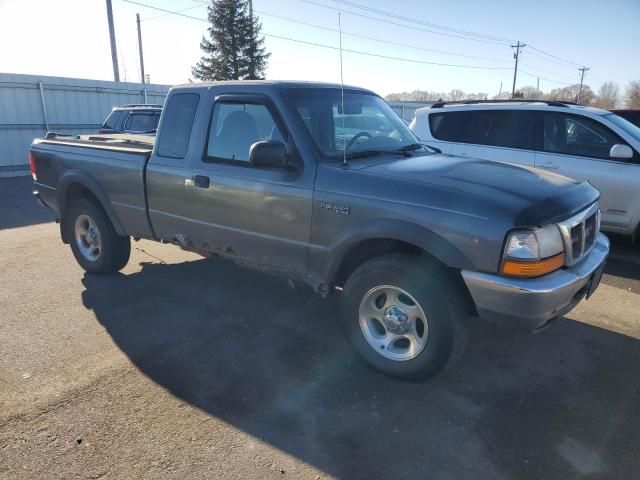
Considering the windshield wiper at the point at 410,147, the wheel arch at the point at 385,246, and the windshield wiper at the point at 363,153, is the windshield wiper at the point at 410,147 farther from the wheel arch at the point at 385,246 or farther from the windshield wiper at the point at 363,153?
the wheel arch at the point at 385,246

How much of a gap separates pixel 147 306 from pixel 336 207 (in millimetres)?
2356

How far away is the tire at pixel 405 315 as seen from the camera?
9.93 ft

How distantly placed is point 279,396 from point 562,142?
541 cm

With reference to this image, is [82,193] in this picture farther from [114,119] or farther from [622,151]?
[114,119]

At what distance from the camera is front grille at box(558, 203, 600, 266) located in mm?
2982

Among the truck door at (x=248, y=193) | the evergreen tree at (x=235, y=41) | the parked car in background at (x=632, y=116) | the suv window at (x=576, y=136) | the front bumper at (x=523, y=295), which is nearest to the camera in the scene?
the front bumper at (x=523, y=295)

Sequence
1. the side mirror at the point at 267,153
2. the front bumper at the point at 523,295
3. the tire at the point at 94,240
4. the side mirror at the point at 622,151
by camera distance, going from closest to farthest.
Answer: the front bumper at the point at 523,295, the side mirror at the point at 267,153, the tire at the point at 94,240, the side mirror at the point at 622,151

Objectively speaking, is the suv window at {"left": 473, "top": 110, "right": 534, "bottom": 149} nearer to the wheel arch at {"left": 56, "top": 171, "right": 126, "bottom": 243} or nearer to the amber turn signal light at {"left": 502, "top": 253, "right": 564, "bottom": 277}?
the amber turn signal light at {"left": 502, "top": 253, "right": 564, "bottom": 277}

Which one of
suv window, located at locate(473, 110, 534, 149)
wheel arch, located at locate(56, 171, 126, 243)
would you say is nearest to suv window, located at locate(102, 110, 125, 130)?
wheel arch, located at locate(56, 171, 126, 243)

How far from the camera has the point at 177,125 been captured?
4.36m

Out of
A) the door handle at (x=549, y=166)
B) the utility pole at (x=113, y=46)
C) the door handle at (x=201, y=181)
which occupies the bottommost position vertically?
the door handle at (x=549, y=166)

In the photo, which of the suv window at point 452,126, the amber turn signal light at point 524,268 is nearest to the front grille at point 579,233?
the amber turn signal light at point 524,268

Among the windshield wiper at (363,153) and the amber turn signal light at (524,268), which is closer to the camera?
the amber turn signal light at (524,268)

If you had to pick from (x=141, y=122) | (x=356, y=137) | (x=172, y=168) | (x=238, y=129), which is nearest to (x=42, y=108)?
(x=141, y=122)
